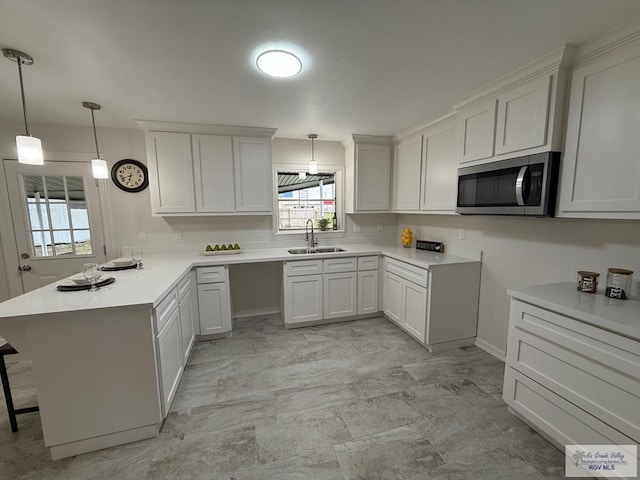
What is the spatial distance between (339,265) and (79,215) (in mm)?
3043

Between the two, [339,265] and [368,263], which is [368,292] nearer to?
[368,263]

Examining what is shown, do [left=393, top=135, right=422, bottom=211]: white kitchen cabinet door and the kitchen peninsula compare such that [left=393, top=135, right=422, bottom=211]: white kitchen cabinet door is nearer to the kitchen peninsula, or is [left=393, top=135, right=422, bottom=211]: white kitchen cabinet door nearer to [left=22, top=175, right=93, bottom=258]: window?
the kitchen peninsula

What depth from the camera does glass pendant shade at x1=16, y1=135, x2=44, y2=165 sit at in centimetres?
162

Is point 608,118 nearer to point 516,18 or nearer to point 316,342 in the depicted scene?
point 516,18

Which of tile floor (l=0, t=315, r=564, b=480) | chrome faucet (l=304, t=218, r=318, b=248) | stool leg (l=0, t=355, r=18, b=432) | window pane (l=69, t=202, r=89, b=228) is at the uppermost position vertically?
window pane (l=69, t=202, r=89, b=228)

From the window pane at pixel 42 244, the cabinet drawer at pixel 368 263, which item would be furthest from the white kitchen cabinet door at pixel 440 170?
the window pane at pixel 42 244

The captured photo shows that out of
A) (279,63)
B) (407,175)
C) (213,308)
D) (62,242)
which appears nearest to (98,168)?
(62,242)

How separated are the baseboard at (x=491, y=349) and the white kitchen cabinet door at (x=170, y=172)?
11.4 ft

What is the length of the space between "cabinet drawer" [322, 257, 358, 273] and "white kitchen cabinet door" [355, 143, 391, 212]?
76 cm

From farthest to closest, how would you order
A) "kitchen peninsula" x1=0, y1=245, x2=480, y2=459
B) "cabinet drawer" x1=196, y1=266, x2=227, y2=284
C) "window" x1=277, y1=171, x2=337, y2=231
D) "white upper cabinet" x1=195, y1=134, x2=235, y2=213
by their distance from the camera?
"window" x1=277, y1=171, x2=337, y2=231 < "white upper cabinet" x1=195, y1=134, x2=235, y2=213 < "cabinet drawer" x1=196, y1=266, x2=227, y2=284 < "kitchen peninsula" x1=0, y1=245, x2=480, y2=459

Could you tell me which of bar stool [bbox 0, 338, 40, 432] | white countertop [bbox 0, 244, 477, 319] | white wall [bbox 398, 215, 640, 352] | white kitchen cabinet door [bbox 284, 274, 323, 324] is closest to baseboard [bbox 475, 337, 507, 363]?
white wall [bbox 398, 215, 640, 352]

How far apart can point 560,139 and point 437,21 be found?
1.14 metres

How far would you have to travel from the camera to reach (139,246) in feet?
10.7

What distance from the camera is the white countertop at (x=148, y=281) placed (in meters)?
1.54
